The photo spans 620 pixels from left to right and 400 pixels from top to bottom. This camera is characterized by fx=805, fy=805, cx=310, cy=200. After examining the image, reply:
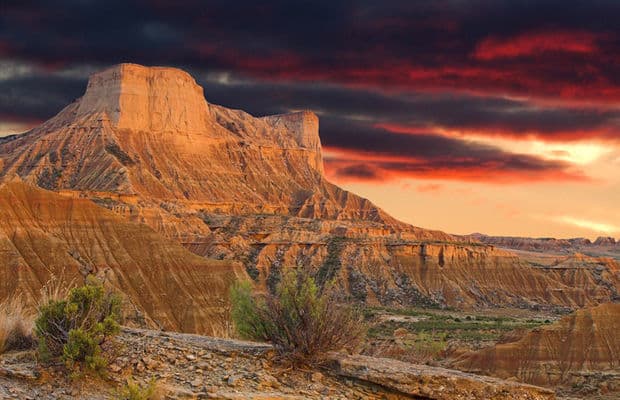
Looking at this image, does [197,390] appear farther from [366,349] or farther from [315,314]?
[366,349]

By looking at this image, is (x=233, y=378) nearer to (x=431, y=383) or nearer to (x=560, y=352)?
(x=431, y=383)

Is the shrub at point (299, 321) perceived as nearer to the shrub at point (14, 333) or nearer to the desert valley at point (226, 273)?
the desert valley at point (226, 273)

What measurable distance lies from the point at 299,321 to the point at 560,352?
119 ft

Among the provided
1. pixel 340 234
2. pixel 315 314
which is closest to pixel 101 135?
pixel 340 234

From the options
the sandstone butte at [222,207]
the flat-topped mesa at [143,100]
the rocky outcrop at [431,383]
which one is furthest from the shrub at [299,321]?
the flat-topped mesa at [143,100]

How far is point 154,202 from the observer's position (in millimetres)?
144250

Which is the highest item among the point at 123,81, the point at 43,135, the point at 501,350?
the point at 123,81

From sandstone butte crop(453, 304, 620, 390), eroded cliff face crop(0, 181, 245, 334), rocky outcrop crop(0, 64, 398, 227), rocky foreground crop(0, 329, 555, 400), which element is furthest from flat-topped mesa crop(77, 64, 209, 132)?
rocky foreground crop(0, 329, 555, 400)

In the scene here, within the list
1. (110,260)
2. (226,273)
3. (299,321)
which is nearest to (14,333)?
(299,321)

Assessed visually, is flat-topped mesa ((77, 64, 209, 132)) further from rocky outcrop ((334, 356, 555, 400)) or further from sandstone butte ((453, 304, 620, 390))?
rocky outcrop ((334, 356, 555, 400))

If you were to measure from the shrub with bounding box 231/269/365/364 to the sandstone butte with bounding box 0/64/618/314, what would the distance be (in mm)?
80726

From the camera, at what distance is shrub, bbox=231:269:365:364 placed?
52.1 ft

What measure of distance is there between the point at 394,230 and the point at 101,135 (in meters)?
64.8

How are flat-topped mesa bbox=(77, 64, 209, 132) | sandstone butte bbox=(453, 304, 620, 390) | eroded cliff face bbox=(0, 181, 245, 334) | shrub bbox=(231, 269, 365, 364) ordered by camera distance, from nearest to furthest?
shrub bbox=(231, 269, 365, 364) → sandstone butte bbox=(453, 304, 620, 390) → eroded cliff face bbox=(0, 181, 245, 334) → flat-topped mesa bbox=(77, 64, 209, 132)
